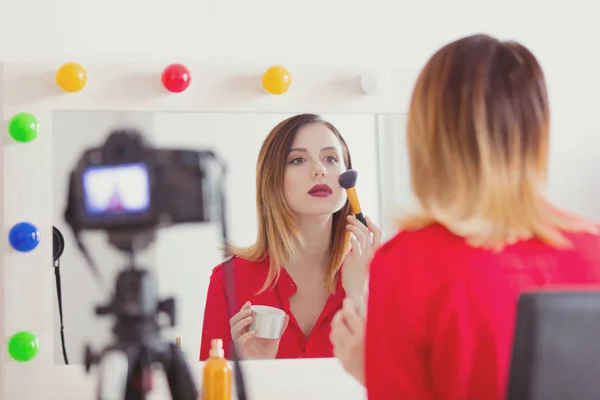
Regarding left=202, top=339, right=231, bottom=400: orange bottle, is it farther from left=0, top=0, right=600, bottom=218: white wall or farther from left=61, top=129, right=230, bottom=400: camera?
left=0, top=0, right=600, bottom=218: white wall

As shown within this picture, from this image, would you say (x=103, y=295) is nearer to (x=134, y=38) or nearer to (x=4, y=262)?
(x=4, y=262)

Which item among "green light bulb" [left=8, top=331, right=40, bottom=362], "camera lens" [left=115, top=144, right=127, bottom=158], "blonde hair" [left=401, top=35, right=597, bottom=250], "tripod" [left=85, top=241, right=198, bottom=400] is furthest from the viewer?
"green light bulb" [left=8, top=331, right=40, bottom=362]

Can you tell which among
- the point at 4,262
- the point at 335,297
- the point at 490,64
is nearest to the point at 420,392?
the point at 490,64

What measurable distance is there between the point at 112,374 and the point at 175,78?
0.56 metres

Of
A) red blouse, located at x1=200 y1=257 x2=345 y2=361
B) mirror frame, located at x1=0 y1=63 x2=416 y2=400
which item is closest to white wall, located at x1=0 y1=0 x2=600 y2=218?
mirror frame, located at x1=0 y1=63 x2=416 y2=400

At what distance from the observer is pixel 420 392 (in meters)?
0.88

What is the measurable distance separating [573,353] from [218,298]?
84cm

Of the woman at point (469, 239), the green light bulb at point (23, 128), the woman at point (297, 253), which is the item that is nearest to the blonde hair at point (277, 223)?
the woman at point (297, 253)

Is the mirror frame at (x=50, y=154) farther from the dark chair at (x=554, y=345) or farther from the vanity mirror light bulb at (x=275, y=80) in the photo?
the dark chair at (x=554, y=345)

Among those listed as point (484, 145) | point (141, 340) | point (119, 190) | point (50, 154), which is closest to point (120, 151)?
point (119, 190)

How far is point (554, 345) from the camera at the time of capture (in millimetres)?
787

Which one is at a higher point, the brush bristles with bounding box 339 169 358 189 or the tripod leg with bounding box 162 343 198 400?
the brush bristles with bounding box 339 169 358 189

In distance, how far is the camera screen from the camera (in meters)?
1.24

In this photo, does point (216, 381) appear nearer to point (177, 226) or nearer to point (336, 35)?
point (177, 226)
